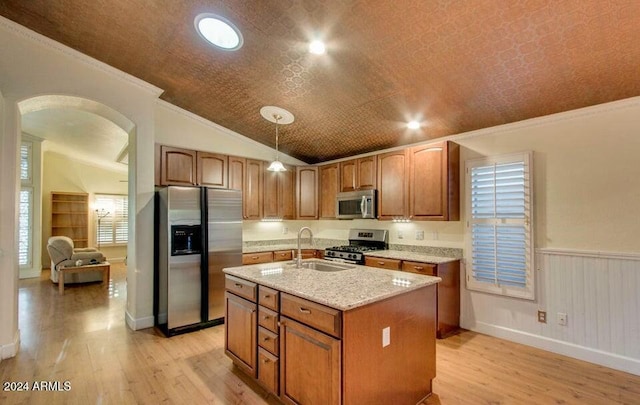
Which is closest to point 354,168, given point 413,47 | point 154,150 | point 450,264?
point 450,264

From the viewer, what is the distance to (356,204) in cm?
465

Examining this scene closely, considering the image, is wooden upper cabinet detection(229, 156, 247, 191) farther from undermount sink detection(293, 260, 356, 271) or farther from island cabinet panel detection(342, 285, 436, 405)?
island cabinet panel detection(342, 285, 436, 405)

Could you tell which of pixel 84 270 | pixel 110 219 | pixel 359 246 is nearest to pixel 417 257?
pixel 359 246

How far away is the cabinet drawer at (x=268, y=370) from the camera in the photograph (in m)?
2.21

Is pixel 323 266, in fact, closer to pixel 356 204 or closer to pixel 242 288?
pixel 242 288

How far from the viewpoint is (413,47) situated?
2.43m

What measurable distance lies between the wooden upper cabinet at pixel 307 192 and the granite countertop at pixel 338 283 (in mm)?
2528

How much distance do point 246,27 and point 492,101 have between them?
239 cm

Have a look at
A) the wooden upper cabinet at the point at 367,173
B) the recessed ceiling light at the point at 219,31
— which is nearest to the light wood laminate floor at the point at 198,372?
the wooden upper cabinet at the point at 367,173

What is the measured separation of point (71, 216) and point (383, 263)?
8928mm

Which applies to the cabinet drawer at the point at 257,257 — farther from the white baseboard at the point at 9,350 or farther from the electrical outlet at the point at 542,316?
the electrical outlet at the point at 542,316

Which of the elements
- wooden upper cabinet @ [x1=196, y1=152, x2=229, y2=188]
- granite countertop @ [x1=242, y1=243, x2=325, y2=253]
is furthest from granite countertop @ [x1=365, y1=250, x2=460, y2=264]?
wooden upper cabinet @ [x1=196, y1=152, x2=229, y2=188]

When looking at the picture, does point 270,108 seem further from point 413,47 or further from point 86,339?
point 86,339

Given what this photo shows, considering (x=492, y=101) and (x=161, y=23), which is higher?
(x=161, y=23)
